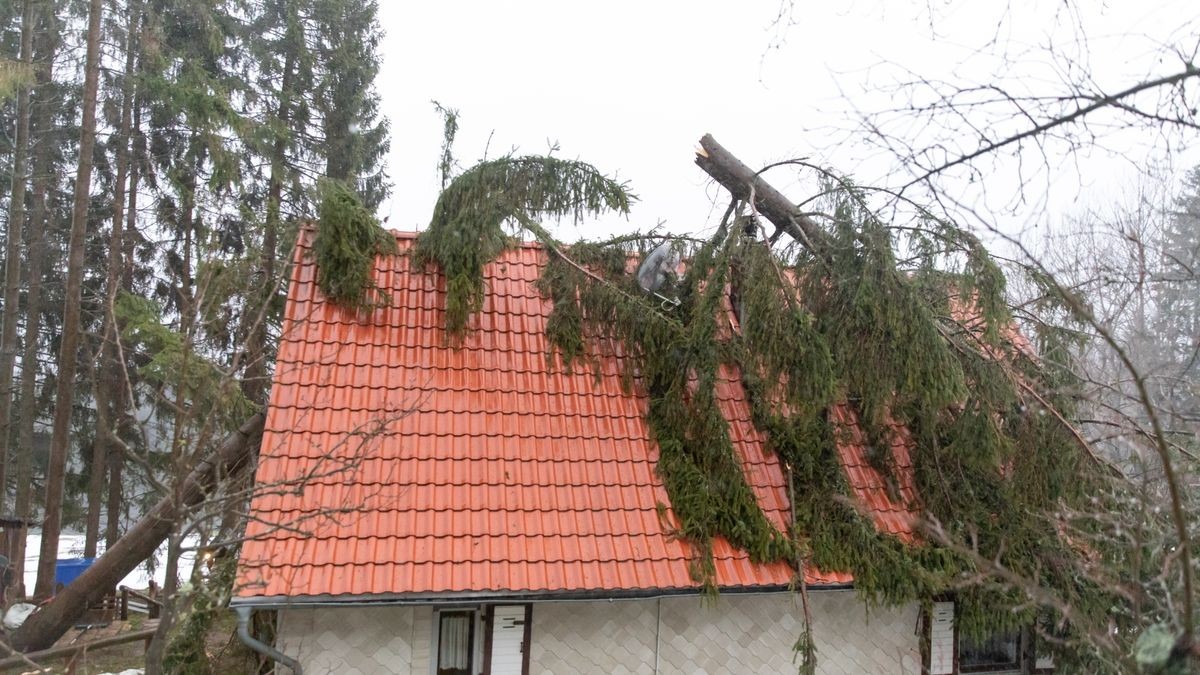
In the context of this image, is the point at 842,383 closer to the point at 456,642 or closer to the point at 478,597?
the point at 478,597

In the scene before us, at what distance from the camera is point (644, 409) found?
650cm

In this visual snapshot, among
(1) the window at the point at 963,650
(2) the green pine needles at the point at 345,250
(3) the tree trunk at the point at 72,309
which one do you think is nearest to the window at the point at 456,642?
(2) the green pine needles at the point at 345,250

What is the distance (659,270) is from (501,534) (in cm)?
298

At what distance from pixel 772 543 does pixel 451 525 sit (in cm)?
240

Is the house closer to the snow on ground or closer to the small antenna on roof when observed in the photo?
the small antenna on roof

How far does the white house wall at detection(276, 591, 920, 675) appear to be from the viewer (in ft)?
16.3

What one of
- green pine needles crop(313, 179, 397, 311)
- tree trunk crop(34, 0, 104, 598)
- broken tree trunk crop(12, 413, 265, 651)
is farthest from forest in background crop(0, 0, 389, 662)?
green pine needles crop(313, 179, 397, 311)

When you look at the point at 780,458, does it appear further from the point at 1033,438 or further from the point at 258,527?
the point at 258,527

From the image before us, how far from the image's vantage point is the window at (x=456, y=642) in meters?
5.35

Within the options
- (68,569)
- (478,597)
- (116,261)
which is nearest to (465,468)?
(478,597)

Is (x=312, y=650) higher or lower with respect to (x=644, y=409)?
lower

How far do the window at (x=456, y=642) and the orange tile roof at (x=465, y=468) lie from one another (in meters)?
0.76

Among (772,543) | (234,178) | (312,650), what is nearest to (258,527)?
(312,650)

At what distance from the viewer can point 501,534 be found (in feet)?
17.0
